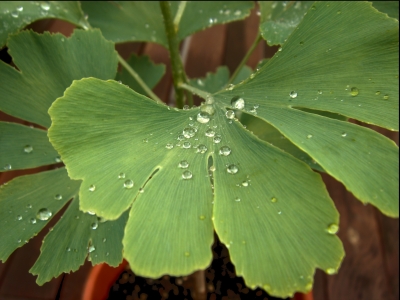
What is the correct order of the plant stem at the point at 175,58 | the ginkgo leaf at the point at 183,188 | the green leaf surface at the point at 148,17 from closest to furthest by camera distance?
the ginkgo leaf at the point at 183,188, the plant stem at the point at 175,58, the green leaf surface at the point at 148,17

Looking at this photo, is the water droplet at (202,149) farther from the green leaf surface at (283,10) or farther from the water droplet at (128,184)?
the green leaf surface at (283,10)

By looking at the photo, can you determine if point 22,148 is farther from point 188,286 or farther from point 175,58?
→ point 188,286

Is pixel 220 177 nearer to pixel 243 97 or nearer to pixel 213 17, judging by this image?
pixel 243 97

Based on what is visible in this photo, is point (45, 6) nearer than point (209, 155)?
No

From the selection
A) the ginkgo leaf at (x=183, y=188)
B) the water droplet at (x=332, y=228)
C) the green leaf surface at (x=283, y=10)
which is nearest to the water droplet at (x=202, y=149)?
the ginkgo leaf at (x=183, y=188)

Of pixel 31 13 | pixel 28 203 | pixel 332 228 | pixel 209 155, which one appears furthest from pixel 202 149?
pixel 31 13

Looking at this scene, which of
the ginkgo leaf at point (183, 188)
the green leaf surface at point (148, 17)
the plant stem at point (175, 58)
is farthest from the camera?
the green leaf surface at point (148, 17)

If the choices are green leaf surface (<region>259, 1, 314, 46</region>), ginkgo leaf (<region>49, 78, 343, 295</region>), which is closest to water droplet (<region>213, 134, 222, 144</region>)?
ginkgo leaf (<region>49, 78, 343, 295</region>)

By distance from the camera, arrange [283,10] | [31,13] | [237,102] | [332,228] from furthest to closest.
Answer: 1. [283,10]
2. [31,13]
3. [237,102]
4. [332,228]
